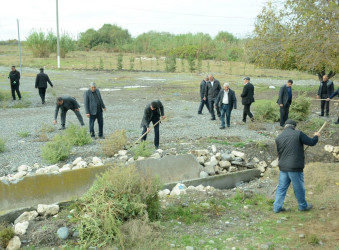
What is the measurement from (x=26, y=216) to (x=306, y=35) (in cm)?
1025

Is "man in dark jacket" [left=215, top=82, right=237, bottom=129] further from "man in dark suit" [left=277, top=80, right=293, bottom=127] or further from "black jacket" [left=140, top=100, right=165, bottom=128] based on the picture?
"black jacket" [left=140, top=100, right=165, bottom=128]

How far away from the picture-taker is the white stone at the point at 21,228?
6.56 metres

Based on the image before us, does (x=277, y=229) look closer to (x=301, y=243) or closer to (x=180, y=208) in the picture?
(x=301, y=243)

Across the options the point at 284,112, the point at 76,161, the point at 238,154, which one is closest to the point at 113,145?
the point at 76,161

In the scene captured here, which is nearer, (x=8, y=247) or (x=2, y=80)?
(x=8, y=247)

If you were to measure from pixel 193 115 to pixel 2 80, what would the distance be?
1757 centimetres

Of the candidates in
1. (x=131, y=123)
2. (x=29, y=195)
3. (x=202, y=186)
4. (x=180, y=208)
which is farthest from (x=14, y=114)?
(x=180, y=208)

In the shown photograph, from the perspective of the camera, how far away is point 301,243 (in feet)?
21.0

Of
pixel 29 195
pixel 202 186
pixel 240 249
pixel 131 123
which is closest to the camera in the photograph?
pixel 240 249

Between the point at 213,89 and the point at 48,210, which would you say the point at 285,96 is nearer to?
the point at 213,89

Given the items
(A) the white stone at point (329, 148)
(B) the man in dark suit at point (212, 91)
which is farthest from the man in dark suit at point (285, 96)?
(B) the man in dark suit at point (212, 91)

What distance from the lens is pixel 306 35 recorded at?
13352 mm

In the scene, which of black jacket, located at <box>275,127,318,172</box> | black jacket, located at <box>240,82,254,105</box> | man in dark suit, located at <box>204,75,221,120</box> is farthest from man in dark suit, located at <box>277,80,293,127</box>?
black jacket, located at <box>275,127,318,172</box>

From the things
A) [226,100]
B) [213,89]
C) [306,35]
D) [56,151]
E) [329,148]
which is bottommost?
[329,148]
